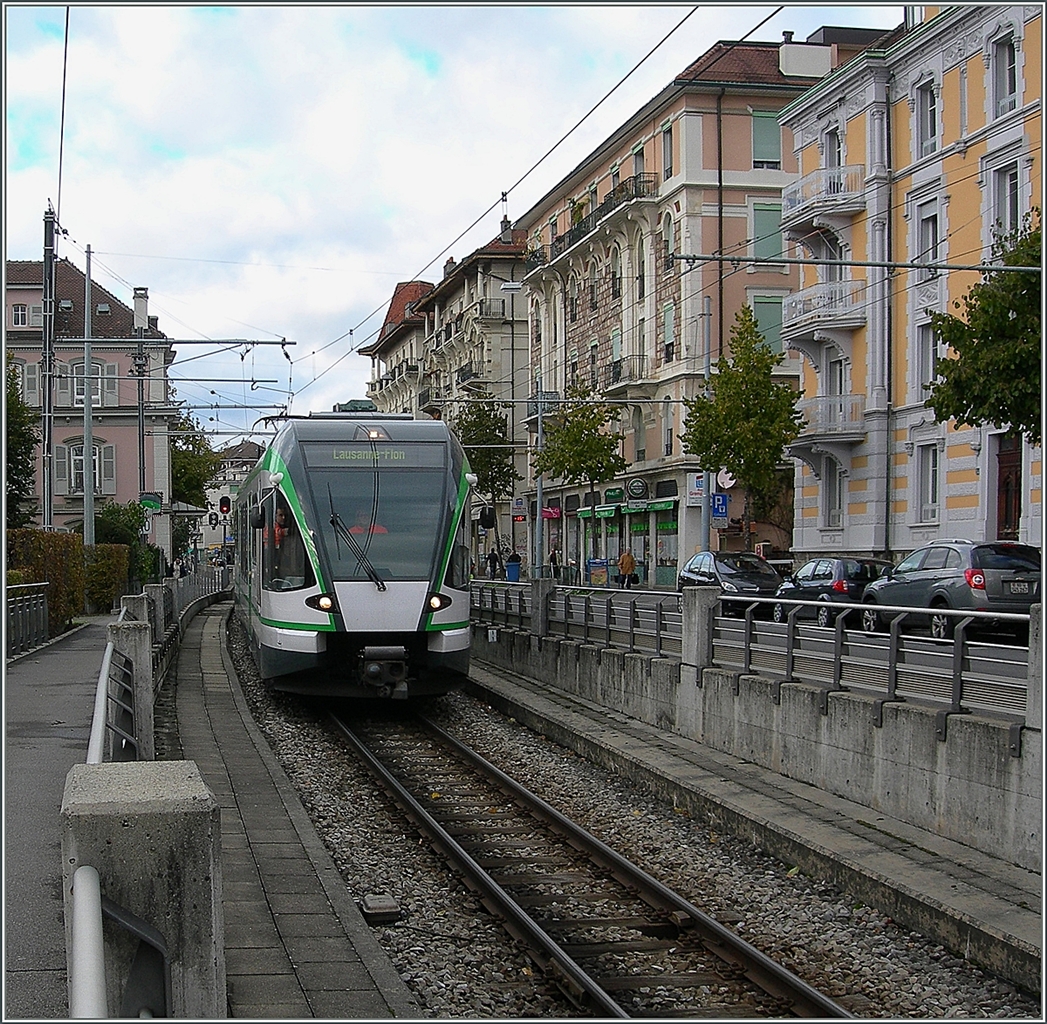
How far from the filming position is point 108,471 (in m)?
70.4

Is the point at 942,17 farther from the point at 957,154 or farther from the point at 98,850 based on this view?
the point at 98,850

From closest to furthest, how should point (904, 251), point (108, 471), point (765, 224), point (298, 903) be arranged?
point (298, 903), point (904, 251), point (765, 224), point (108, 471)

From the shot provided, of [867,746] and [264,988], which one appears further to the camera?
[867,746]

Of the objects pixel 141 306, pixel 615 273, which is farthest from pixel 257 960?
pixel 141 306

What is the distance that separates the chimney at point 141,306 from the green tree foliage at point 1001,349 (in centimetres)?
4964

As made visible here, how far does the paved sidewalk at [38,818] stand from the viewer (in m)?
5.77

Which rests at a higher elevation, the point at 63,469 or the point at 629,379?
the point at 629,379

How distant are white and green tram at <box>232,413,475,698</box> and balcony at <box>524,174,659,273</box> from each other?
38433 mm

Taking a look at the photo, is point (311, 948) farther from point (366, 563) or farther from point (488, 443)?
point (488, 443)

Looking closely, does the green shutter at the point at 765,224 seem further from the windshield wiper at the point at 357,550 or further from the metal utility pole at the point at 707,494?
the windshield wiper at the point at 357,550

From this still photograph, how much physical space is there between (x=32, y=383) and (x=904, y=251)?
4457cm

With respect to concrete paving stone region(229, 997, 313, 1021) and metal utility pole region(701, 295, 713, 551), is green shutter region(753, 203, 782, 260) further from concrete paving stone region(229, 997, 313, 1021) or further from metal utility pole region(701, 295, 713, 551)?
concrete paving stone region(229, 997, 313, 1021)

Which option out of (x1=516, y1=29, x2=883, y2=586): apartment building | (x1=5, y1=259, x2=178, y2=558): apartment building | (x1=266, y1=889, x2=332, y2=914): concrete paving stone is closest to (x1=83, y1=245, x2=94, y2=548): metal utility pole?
(x1=516, y1=29, x2=883, y2=586): apartment building

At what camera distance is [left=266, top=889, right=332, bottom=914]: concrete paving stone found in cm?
855
